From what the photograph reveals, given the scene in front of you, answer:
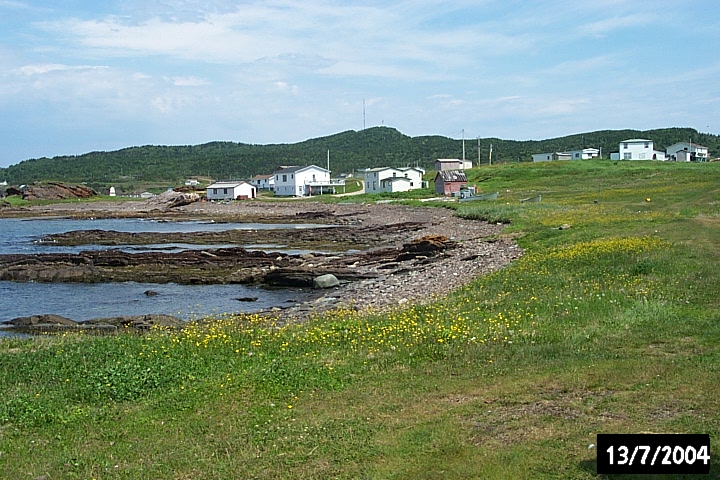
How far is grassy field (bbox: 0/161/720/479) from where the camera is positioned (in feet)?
25.4

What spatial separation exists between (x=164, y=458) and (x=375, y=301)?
14884 mm

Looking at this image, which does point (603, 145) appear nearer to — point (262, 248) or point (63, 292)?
point (262, 248)

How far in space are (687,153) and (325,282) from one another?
118 m

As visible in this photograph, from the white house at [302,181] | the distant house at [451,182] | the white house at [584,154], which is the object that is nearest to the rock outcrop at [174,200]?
the white house at [302,181]

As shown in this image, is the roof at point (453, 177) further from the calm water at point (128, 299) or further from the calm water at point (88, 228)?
the calm water at point (128, 299)

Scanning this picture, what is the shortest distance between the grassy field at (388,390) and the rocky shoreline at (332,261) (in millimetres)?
6480

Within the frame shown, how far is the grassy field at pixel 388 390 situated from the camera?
774 cm

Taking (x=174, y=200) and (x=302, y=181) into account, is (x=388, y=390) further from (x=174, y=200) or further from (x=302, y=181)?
(x=302, y=181)

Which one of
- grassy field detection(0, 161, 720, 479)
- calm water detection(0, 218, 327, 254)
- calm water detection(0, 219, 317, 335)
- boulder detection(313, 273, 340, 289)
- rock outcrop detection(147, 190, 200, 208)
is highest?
rock outcrop detection(147, 190, 200, 208)

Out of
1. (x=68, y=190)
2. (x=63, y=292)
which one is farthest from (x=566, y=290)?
(x=68, y=190)

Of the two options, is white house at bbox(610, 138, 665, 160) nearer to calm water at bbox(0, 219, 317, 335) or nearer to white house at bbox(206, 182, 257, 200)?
white house at bbox(206, 182, 257, 200)

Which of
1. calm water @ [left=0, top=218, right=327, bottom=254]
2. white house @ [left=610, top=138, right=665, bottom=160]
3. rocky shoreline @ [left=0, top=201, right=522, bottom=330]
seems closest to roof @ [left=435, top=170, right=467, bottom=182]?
rocky shoreline @ [left=0, top=201, right=522, bottom=330]

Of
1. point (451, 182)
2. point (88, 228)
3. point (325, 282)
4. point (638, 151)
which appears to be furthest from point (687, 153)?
point (325, 282)

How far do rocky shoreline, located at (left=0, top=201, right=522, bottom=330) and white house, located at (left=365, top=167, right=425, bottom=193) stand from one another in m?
42.3
